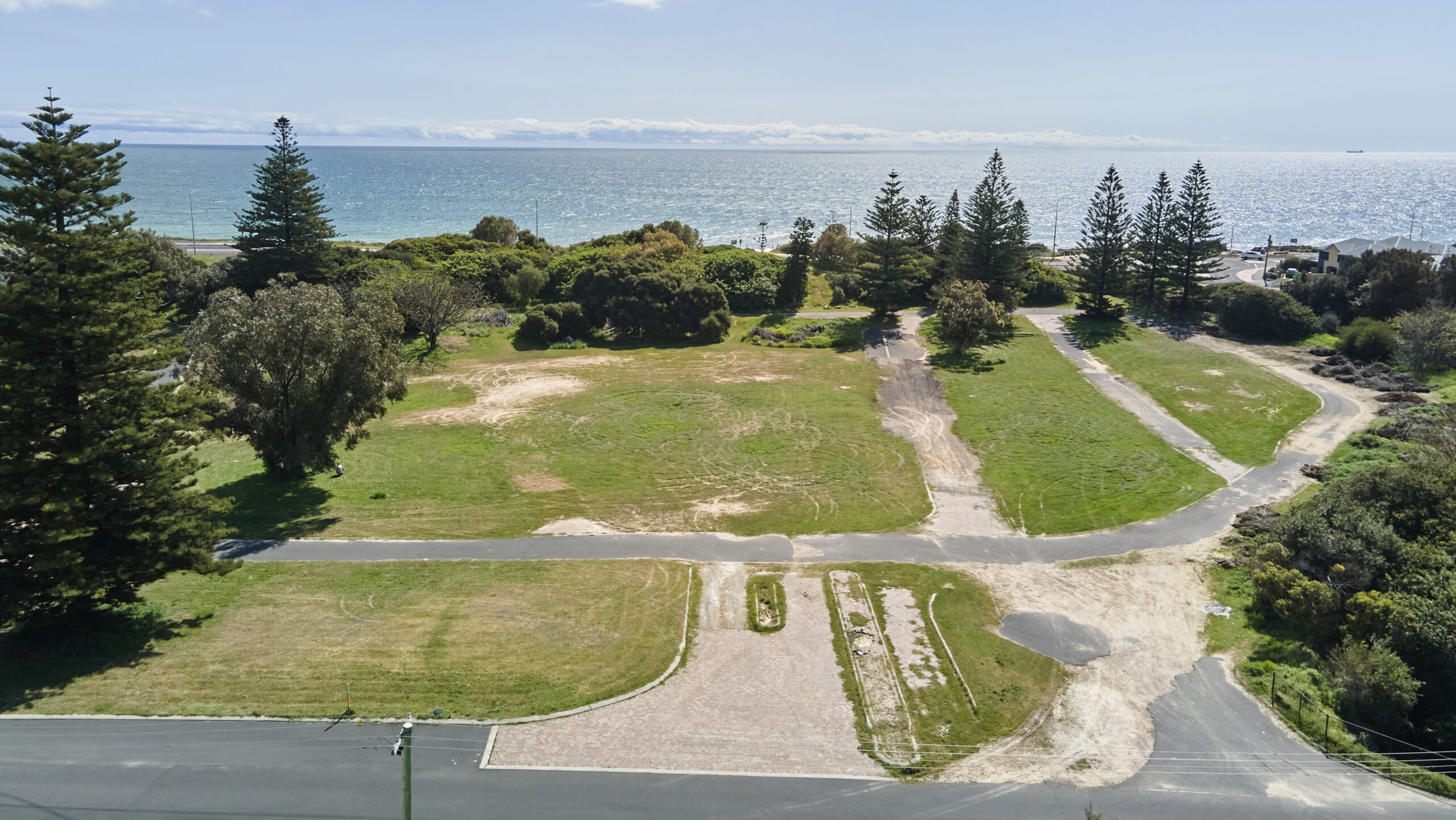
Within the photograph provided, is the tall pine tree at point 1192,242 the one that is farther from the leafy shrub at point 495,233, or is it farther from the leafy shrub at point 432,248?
the leafy shrub at point 495,233

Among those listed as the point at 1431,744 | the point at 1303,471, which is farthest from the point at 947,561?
the point at 1303,471

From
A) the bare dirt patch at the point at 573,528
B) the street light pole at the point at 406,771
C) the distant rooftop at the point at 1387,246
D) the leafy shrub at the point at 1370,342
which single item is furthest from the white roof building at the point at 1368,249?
the street light pole at the point at 406,771

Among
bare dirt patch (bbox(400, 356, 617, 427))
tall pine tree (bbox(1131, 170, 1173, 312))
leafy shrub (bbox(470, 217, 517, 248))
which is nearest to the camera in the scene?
bare dirt patch (bbox(400, 356, 617, 427))

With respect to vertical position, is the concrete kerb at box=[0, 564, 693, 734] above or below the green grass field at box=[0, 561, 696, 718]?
below

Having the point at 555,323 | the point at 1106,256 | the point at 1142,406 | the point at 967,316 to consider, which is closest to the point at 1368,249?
the point at 1106,256

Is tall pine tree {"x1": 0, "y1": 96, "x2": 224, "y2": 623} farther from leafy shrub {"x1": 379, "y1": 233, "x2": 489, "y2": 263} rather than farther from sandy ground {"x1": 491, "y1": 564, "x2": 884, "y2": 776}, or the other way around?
leafy shrub {"x1": 379, "y1": 233, "x2": 489, "y2": 263}

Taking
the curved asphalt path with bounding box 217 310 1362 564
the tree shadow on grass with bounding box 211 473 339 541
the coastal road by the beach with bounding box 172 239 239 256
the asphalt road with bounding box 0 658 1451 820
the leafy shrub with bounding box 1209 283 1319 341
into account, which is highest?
the coastal road by the beach with bounding box 172 239 239 256

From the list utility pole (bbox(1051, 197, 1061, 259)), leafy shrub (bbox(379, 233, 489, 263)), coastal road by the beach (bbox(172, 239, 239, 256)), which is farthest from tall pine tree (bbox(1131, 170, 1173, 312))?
coastal road by the beach (bbox(172, 239, 239, 256))

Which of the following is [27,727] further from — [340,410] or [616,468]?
[616,468]
